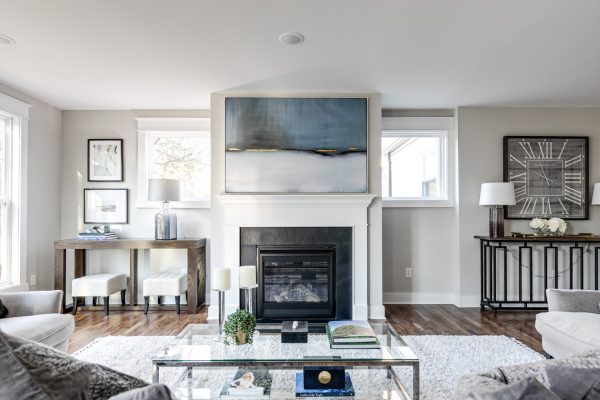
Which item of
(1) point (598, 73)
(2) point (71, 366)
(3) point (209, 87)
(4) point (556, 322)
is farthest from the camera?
(3) point (209, 87)

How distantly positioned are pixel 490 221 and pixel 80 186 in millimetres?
4901

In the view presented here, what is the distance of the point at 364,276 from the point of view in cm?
401

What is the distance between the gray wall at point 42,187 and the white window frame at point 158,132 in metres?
0.96

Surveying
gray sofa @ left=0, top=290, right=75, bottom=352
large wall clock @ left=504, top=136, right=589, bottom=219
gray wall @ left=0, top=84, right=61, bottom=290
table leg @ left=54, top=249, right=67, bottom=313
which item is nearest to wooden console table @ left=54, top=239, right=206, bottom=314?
table leg @ left=54, top=249, right=67, bottom=313

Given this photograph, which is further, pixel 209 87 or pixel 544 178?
pixel 544 178

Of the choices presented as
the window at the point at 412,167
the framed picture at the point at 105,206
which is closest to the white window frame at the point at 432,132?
the window at the point at 412,167

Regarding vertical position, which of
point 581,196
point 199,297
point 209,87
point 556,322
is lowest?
point 199,297

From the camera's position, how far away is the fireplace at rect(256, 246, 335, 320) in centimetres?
397

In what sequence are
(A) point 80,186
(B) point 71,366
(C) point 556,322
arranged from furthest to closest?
1. (A) point 80,186
2. (C) point 556,322
3. (B) point 71,366

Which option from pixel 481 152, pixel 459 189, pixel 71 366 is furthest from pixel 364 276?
pixel 71 366

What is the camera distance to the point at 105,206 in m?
4.73

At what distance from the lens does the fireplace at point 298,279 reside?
3.97m

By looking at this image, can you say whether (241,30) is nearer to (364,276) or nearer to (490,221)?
(364,276)

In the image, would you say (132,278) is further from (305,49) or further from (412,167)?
(412,167)
